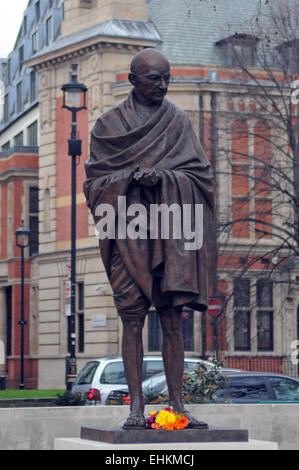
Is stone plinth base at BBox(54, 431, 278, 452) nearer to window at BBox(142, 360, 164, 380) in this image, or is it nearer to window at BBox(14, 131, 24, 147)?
window at BBox(142, 360, 164, 380)

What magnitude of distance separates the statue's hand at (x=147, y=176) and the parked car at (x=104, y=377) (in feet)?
51.3

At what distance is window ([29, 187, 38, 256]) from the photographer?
55000 mm

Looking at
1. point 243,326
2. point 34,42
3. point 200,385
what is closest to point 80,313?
point 243,326

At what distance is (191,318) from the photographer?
4491cm

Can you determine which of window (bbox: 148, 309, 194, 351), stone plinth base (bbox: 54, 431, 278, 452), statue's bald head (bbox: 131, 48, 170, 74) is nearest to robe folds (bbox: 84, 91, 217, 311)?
statue's bald head (bbox: 131, 48, 170, 74)

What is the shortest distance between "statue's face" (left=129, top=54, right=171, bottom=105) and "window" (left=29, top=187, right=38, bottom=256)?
1786 inches

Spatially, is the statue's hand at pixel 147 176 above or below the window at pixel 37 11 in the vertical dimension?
below

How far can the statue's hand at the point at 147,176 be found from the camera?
9.32 metres

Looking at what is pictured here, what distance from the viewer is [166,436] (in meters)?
8.76

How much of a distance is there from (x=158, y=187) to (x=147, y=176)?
0.19 meters

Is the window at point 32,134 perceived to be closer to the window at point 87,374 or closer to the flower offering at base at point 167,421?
the window at point 87,374

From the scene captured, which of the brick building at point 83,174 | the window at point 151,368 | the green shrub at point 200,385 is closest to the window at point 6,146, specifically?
the brick building at point 83,174

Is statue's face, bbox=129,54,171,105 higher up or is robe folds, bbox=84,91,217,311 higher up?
statue's face, bbox=129,54,171,105

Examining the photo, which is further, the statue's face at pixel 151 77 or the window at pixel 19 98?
the window at pixel 19 98
